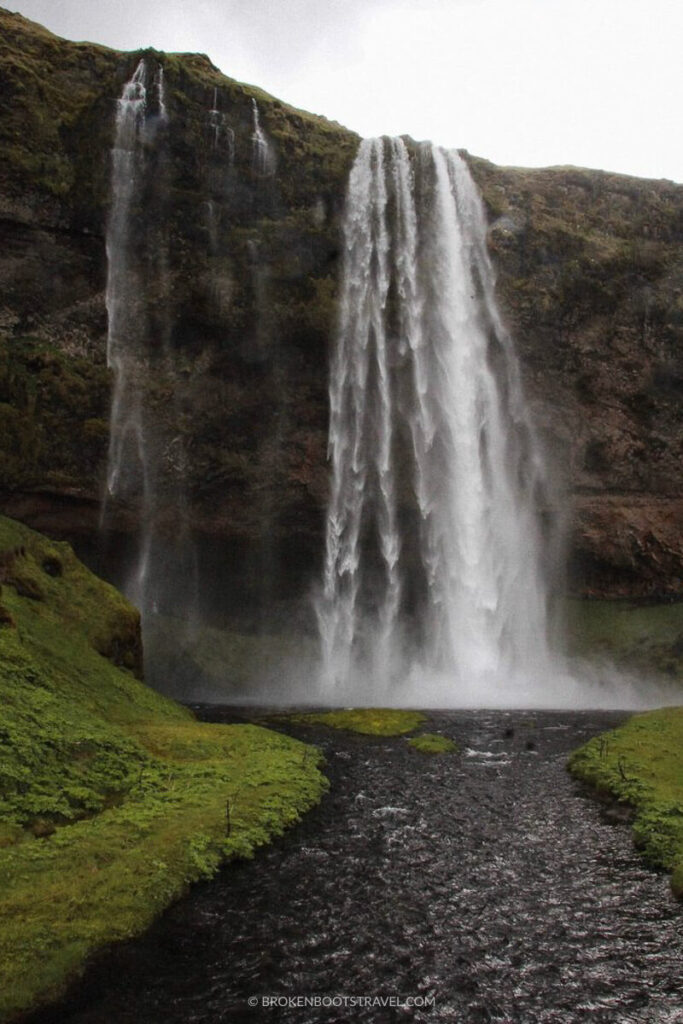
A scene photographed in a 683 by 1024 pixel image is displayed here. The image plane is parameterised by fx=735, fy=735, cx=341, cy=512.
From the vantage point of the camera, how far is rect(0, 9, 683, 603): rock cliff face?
106 feet

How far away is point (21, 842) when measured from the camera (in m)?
9.93

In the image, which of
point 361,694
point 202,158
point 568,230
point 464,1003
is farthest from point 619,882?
point 568,230

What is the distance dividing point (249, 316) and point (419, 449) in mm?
10353

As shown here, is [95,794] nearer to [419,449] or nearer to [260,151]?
[419,449]

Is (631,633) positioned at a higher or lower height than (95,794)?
higher

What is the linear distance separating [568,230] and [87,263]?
24.5m

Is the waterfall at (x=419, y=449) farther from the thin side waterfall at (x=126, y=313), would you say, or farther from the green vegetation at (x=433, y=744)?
the green vegetation at (x=433, y=744)

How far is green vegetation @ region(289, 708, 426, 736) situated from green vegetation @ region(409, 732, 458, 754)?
50.0 inches

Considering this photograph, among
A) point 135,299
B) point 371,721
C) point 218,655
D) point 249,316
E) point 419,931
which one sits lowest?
point 419,931

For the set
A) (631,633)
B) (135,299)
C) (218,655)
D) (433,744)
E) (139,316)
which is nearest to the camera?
(433,744)

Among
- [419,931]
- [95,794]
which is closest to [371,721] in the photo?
[95,794]

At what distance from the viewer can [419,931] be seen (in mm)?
8664

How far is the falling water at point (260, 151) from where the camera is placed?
3447 centimetres

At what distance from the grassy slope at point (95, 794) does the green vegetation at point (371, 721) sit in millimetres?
3615
